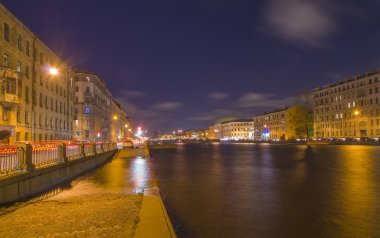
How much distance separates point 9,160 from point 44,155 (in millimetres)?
4222

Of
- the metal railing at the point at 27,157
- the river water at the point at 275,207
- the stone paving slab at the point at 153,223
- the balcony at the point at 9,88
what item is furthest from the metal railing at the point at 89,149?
the stone paving slab at the point at 153,223

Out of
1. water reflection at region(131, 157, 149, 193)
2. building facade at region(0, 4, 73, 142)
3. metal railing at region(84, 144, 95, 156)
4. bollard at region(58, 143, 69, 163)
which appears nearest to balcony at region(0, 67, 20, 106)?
building facade at region(0, 4, 73, 142)

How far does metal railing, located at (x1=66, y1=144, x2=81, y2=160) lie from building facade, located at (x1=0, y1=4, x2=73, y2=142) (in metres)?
4.35

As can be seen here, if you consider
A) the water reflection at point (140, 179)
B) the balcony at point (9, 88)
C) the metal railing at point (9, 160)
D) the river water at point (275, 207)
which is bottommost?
the river water at point (275, 207)

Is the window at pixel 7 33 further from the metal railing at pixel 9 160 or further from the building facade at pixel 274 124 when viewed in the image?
the building facade at pixel 274 124

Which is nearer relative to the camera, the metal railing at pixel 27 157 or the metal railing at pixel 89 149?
the metal railing at pixel 27 157

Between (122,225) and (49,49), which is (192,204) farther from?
(49,49)

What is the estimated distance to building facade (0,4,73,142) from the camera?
37.3 m

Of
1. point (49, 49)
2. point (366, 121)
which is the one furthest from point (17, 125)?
point (366, 121)

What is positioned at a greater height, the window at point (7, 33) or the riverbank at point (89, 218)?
the window at point (7, 33)

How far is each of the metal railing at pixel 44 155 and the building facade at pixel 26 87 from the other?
29.6 ft

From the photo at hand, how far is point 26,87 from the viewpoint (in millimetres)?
43844

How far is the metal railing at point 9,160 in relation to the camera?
13.0 meters

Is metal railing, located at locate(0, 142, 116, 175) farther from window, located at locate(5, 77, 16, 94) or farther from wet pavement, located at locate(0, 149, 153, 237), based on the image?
window, located at locate(5, 77, 16, 94)
